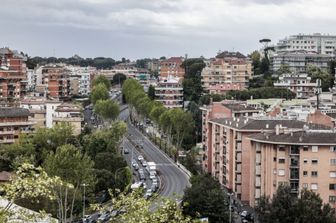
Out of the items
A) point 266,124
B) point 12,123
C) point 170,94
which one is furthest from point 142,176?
point 170,94

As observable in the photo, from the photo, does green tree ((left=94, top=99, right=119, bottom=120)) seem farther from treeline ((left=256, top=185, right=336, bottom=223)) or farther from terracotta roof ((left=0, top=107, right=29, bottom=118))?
treeline ((left=256, top=185, right=336, bottom=223))

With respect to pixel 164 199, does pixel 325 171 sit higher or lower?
lower

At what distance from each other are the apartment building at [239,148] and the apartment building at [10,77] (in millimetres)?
29208

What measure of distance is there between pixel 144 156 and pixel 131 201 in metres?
47.3

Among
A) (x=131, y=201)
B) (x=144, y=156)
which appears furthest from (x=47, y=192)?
(x=144, y=156)

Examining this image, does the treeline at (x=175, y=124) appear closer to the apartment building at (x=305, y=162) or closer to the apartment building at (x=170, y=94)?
the apartment building at (x=170, y=94)

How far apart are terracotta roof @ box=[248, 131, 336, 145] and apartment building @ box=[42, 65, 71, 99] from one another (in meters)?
54.2

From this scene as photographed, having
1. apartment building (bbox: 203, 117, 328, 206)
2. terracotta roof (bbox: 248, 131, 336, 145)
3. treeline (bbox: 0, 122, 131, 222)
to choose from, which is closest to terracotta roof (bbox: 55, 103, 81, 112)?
treeline (bbox: 0, 122, 131, 222)

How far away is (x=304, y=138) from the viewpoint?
34.9 meters

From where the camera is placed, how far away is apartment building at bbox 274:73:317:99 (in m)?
77.3

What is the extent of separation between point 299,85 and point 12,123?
3785cm

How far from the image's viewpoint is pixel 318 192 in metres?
34.8

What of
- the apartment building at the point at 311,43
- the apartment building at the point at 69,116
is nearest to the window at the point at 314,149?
the apartment building at the point at 69,116

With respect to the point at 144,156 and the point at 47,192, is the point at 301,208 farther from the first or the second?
the point at 144,156
